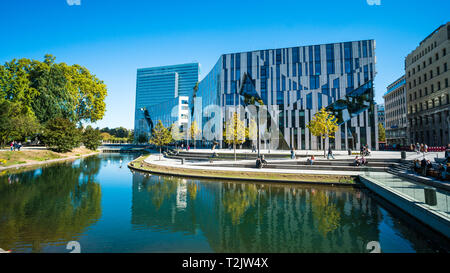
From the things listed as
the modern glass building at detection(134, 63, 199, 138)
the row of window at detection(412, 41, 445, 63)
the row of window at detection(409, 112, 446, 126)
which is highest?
the modern glass building at detection(134, 63, 199, 138)

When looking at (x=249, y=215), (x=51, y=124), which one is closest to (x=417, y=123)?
(x=249, y=215)

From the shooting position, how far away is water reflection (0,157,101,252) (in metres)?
8.73

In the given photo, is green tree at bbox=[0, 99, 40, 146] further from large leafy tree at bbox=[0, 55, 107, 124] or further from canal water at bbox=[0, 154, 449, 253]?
canal water at bbox=[0, 154, 449, 253]

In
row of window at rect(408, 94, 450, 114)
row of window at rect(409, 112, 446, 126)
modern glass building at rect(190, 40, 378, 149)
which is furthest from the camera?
modern glass building at rect(190, 40, 378, 149)

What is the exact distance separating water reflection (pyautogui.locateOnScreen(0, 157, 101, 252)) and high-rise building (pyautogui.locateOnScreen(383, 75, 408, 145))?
86578 mm

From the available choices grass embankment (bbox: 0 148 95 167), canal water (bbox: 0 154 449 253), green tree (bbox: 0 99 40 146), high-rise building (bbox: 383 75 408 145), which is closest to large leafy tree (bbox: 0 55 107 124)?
green tree (bbox: 0 99 40 146)

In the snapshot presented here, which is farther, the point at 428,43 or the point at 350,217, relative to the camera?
the point at 428,43

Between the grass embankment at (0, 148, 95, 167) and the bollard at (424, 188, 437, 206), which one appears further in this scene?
the grass embankment at (0, 148, 95, 167)
